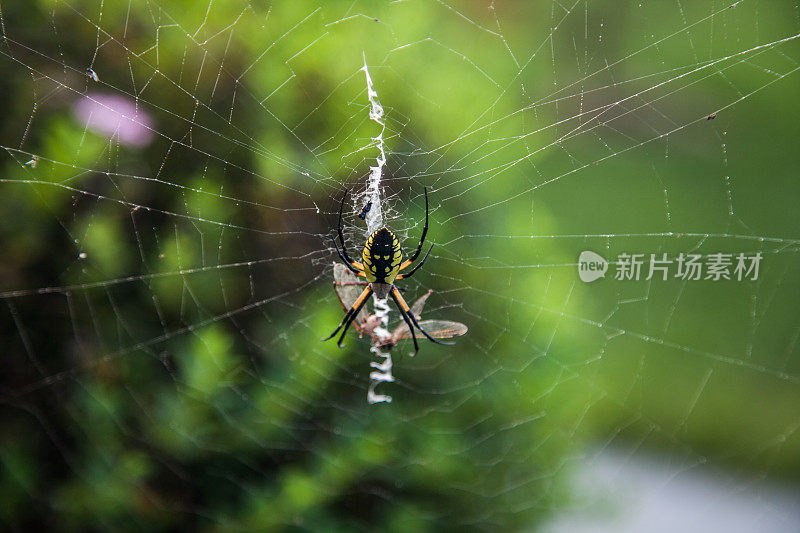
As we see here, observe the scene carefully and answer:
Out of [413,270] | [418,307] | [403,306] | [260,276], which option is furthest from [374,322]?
[260,276]

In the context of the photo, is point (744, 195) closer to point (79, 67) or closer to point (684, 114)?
point (684, 114)

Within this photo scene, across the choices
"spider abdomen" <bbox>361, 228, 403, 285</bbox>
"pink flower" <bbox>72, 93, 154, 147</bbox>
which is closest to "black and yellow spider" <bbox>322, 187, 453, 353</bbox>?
"spider abdomen" <bbox>361, 228, 403, 285</bbox>

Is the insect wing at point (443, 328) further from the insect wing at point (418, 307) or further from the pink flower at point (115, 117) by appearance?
the pink flower at point (115, 117)

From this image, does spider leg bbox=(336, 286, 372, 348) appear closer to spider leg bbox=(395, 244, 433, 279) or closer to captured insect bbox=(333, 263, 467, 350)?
captured insect bbox=(333, 263, 467, 350)

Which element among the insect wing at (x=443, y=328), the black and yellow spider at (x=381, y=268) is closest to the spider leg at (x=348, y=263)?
the black and yellow spider at (x=381, y=268)

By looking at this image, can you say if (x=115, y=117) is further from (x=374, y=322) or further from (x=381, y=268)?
(x=374, y=322)

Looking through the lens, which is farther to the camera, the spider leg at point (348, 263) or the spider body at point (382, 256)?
the spider leg at point (348, 263)
